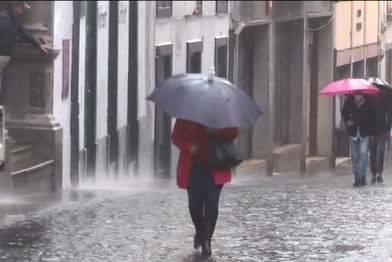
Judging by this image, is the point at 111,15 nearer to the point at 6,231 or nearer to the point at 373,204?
the point at 373,204

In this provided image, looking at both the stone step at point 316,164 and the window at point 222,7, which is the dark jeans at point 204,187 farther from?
the stone step at point 316,164

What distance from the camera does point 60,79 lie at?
16.5 meters

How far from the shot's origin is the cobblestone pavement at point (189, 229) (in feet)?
35.3

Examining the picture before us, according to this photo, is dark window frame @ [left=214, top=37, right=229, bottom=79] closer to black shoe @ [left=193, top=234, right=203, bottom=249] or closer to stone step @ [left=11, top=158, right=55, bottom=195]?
stone step @ [left=11, top=158, right=55, bottom=195]

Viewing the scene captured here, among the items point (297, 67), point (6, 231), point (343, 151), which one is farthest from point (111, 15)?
point (343, 151)

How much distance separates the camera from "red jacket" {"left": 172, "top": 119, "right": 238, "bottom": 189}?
10.4 m

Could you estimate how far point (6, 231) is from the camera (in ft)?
38.3

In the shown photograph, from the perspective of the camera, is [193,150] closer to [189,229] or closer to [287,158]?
[189,229]

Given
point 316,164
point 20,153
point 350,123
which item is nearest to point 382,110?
point 350,123

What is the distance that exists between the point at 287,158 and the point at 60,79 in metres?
14.9

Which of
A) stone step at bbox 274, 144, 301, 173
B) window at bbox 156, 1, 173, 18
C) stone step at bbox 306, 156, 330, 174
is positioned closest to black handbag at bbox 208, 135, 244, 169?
window at bbox 156, 1, 173, 18

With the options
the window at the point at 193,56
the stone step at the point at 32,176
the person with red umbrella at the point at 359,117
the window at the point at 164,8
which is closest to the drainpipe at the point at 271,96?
the window at the point at 193,56

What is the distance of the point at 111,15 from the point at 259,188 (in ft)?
10.7

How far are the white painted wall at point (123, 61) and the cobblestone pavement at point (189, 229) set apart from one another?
3718 mm
